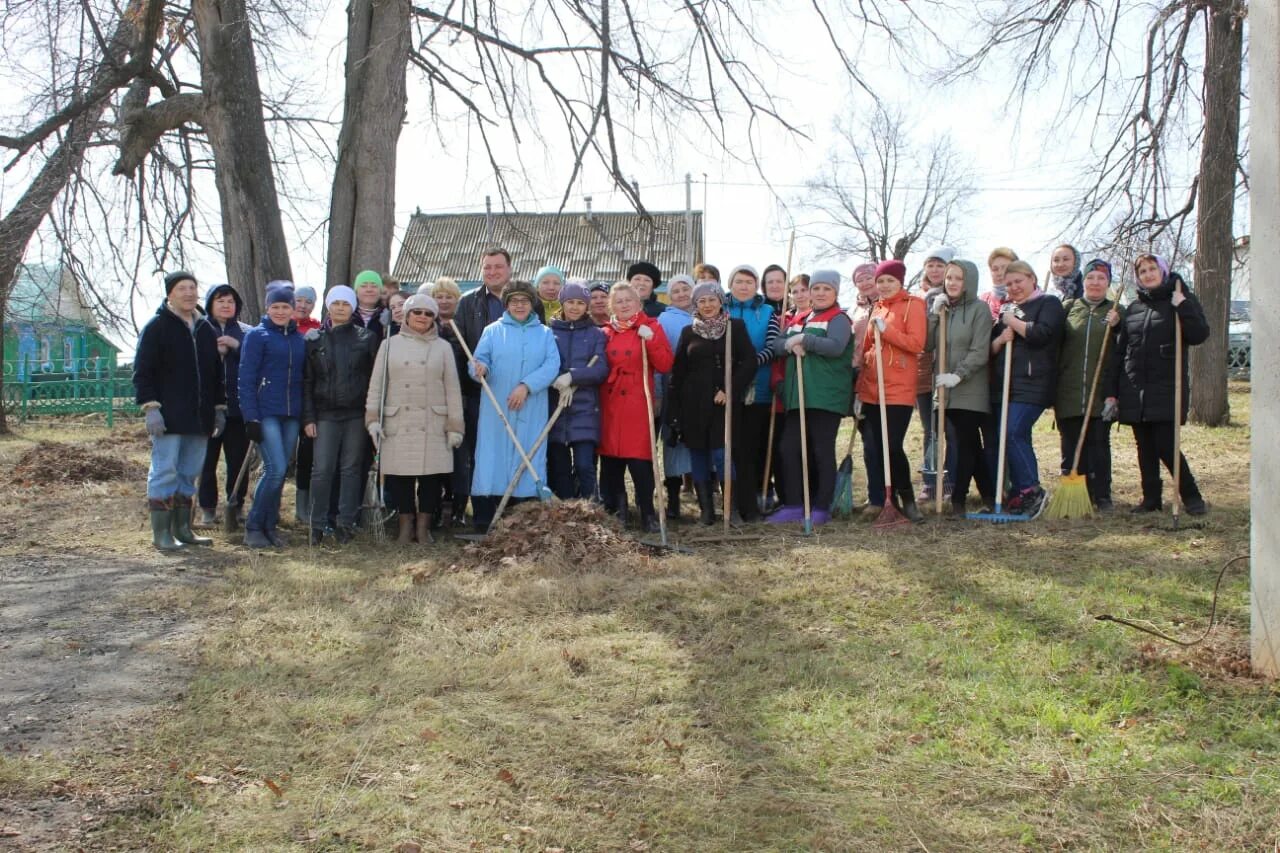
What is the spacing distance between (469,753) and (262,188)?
8.08 m

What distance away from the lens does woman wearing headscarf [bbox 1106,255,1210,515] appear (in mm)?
7262

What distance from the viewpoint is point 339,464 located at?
→ 7941mm

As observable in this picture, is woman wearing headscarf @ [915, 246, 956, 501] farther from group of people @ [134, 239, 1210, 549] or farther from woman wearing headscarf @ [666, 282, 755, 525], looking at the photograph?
woman wearing headscarf @ [666, 282, 755, 525]

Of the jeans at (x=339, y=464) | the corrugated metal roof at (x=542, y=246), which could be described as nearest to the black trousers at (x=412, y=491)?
the jeans at (x=339, y=464)

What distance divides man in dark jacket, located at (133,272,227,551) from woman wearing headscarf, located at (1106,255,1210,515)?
19.9ft

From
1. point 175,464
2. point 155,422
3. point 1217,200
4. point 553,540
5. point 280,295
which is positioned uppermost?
point 1217,200

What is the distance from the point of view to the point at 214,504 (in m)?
8.58

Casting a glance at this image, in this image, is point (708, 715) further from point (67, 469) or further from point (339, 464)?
point (67, 469)

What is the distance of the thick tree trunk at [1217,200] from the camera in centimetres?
1169

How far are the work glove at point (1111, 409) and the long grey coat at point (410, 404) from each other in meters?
4.42

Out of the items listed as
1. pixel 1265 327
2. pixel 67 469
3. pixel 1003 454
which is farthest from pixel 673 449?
pixel 67 469

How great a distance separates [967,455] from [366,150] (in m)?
5.86

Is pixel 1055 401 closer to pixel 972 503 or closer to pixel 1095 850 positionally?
pixel 972 503

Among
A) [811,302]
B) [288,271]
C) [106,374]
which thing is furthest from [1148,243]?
[106,374]
